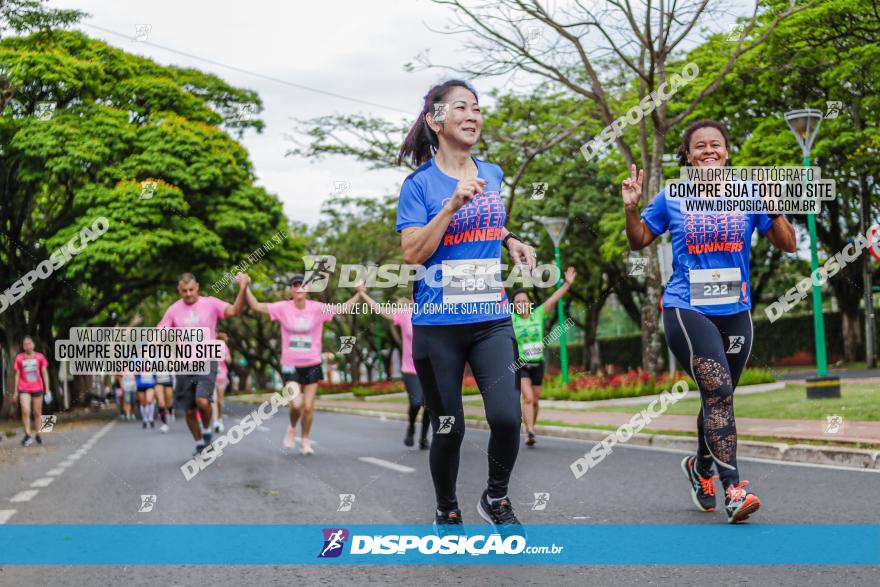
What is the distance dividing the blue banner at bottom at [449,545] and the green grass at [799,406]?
6.50 meters

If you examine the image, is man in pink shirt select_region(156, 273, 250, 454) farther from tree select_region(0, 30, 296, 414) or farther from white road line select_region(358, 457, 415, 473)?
tree select_region(0, 30, 296, 414)

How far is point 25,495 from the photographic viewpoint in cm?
859

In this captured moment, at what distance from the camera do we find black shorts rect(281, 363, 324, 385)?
1127 centimetres

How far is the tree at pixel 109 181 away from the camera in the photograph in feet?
85.3

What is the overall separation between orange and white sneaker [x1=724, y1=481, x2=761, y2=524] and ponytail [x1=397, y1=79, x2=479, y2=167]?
236 cm

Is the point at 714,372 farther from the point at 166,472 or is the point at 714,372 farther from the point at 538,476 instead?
the point at 166,472

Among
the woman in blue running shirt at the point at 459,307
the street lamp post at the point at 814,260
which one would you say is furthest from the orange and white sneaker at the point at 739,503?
the street lamp post at the point at 814,260

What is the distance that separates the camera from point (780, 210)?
5.58 meters

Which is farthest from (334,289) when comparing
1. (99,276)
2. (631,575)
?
(631,575)

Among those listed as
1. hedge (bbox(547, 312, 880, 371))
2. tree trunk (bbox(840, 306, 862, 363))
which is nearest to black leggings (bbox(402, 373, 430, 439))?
hedge (bbox(547, 312, 880, 371))

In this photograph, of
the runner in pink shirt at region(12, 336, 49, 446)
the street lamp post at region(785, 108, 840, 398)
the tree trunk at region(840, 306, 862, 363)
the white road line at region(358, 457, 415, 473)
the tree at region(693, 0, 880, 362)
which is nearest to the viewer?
the white road line at region(358, 457, 415, 473)

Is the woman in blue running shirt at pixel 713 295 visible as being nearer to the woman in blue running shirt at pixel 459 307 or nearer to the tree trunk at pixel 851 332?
the woman in blue running shirt at pixel 459 307

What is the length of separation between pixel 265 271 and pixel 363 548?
26.4 metres

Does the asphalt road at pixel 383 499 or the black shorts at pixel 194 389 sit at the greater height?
the black shorts at pixel 194 389
